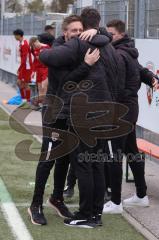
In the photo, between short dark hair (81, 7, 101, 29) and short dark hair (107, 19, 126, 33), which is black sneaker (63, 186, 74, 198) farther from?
short dark hair (81, 7, 101, 29)

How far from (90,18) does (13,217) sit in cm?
211

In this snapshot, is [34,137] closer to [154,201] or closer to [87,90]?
[154,201]

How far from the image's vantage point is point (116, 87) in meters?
6.03

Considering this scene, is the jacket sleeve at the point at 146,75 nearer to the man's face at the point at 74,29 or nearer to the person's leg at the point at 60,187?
the man's face at the point at 74,29

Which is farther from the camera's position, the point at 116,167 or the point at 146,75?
the point at 146,75

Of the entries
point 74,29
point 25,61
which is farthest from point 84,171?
point 25,61

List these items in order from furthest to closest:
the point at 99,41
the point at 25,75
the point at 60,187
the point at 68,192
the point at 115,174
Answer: the point at 25,75 < the point at 68,192 < the point at 115,174 < the point at 60,187 < the point at 99,41

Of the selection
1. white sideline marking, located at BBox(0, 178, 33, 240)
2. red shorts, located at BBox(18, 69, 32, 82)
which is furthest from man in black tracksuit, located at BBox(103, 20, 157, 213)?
red shorts, located at BBox(18, 69, 32, 82)

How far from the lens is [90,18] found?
569cm

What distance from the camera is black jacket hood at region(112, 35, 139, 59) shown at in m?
6.33

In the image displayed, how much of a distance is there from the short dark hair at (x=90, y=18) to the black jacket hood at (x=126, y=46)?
698mm

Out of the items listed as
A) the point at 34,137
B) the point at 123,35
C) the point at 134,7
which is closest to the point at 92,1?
the point at 134,7

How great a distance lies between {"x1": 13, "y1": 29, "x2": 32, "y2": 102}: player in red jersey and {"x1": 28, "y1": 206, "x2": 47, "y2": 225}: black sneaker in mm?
10267

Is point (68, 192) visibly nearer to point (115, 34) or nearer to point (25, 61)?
point (115, 34)
